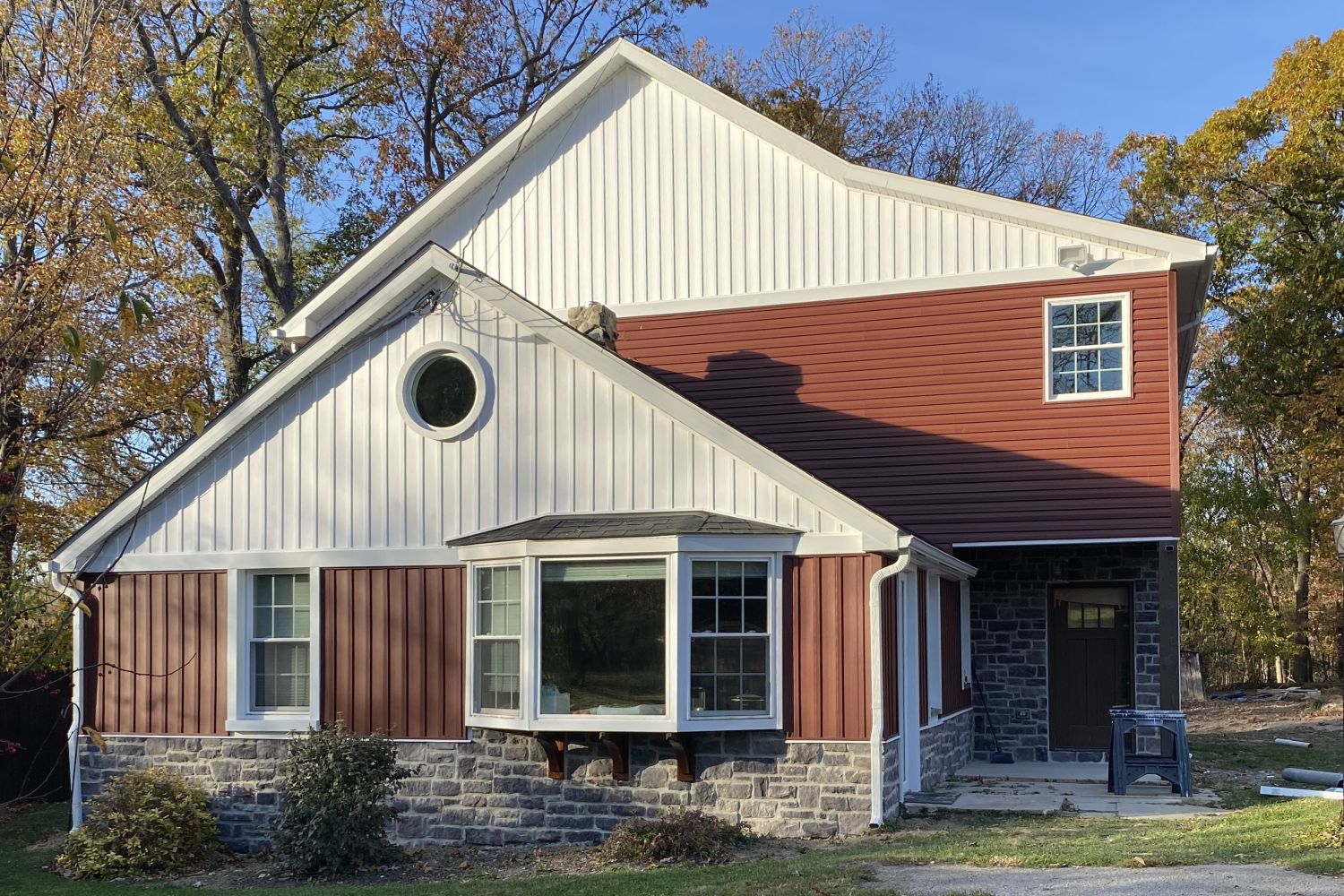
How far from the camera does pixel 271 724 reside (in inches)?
483

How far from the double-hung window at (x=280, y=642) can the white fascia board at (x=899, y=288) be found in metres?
5.79

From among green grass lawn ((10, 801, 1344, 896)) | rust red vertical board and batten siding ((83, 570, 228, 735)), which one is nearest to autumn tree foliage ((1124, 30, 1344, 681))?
green grass lawn ((10, 801, 1344, 896))

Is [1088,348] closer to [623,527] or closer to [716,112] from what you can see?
[716,112]

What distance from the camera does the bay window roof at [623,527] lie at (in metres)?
10.9

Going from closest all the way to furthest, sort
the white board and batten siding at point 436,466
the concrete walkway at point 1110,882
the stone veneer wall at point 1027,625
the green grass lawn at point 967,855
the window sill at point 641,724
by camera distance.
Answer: the concrete walkway at point 1110,882 → the green grass lawn at point 967,855 → the window sill at point 641,724 → the white board and batten siding at point 436,466 → the stone veneer wall at point 1027,625

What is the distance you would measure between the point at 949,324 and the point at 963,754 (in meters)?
5.11

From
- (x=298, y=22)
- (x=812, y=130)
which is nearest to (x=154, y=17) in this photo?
(x=298, y=22)

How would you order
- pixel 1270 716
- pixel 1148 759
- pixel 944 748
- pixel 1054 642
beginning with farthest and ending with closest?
pixel 1270 716 → pixel 1054 642 → pixel 944 748 → pixel 1148 759

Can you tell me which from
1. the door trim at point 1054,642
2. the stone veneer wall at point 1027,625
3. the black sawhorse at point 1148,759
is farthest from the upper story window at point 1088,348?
the black sawhorse at point 1148,759

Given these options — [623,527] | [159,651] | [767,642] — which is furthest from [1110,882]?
[159,651]

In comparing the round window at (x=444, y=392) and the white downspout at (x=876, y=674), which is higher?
the round window at (x=444, y=392)

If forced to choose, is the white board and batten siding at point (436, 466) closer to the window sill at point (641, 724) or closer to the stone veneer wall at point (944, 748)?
the window sill at point (641, 724)

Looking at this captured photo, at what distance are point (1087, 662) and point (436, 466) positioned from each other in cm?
886

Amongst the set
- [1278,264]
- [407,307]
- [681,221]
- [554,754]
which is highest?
[1278,264]
